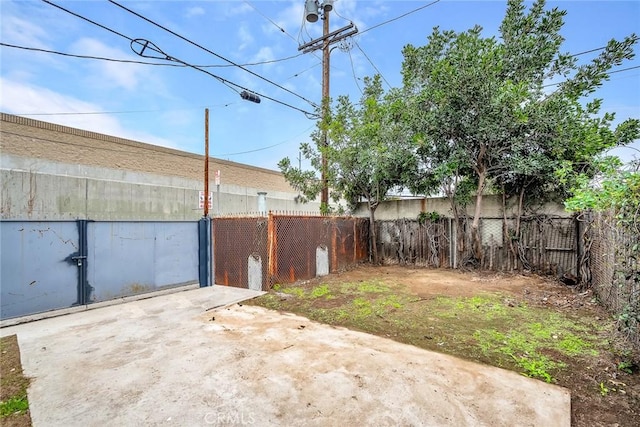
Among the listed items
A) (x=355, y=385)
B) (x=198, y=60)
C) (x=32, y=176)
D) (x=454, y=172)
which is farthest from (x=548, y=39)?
(x=32, y=176)

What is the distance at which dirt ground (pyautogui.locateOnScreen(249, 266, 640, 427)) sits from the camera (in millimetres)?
2219

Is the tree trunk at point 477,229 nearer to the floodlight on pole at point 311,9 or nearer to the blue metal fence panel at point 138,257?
the floodlight on pole at point 311,9

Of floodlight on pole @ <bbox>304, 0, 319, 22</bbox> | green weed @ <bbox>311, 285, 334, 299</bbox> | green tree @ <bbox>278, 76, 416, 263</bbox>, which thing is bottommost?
green weed @ <bbox>311, 285, 334, 299</bbox>

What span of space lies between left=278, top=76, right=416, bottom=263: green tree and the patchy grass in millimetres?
7036

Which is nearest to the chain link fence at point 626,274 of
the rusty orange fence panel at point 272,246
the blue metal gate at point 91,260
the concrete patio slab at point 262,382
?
the concrete patio slab at point 262,382

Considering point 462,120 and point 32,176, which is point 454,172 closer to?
point 462,120

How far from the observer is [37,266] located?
174 inches

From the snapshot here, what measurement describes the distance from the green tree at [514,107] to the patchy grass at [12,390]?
7549 millimetres

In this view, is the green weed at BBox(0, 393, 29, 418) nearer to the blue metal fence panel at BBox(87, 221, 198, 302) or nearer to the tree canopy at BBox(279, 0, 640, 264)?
the blue metal fence panel at BBox(87, 221, 198, 302)

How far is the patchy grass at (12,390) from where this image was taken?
6.56ft

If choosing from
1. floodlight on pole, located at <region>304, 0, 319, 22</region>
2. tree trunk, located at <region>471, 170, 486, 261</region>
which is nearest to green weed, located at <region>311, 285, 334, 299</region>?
tree trunk, located at <region>471, 170, 486, 261</region>

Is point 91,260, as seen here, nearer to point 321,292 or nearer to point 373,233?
point 321,292

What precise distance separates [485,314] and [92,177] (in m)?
12.4

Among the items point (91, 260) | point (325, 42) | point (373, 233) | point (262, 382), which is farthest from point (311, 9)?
point (262, 382)
